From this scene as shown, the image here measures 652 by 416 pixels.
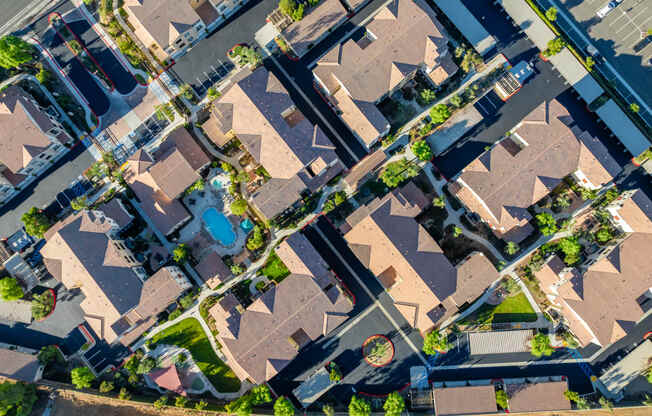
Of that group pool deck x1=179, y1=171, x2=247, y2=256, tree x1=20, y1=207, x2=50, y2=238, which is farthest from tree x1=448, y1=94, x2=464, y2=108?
tree x1=20, y1=207, x2=50, y2=238

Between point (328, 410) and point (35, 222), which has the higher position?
point (35, 222)

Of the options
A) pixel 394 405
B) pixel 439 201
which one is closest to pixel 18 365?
pixel 394 405

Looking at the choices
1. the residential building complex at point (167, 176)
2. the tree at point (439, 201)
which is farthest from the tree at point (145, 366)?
the tree at point (439, 201)

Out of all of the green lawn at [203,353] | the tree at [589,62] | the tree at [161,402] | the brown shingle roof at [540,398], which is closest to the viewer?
the brown shingle roof at [540,398]

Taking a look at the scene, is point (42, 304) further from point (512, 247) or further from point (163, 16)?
point (512, 247)

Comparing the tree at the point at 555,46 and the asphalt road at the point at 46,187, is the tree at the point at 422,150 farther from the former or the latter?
the asphalt road at the point at 46,187

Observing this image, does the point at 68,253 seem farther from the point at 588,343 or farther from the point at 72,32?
the point at 588,343

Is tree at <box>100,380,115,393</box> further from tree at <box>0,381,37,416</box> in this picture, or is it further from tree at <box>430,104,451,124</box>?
tree at <box>430,104,451,124</box>
